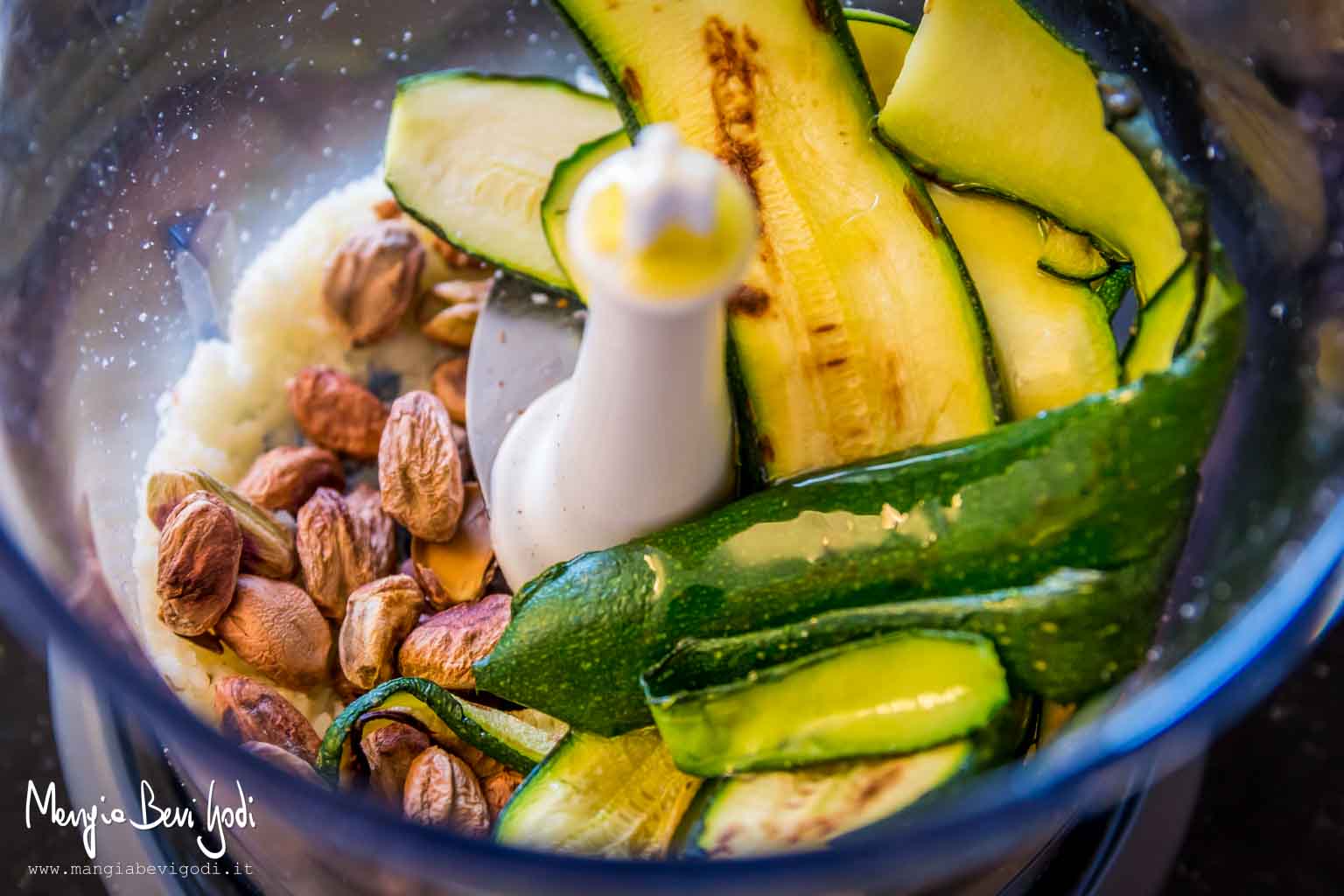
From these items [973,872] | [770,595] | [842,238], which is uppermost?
[842,238]

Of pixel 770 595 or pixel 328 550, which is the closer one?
pixel 770 595

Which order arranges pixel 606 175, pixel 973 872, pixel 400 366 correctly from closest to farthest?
pixel 606 175 < pixel 973 872 < pixel 400 366

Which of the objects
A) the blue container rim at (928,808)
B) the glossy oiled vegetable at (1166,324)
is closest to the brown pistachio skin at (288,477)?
the blue container rim at (928,808)

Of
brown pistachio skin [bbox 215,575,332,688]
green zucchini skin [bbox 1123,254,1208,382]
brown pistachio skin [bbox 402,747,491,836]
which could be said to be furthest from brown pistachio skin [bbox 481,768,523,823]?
green zucchini skin [bbox 1123,254,1208,382]

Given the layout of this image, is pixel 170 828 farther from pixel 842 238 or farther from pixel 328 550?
pixel 842 238

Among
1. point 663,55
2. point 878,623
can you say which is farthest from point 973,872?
point 663,55

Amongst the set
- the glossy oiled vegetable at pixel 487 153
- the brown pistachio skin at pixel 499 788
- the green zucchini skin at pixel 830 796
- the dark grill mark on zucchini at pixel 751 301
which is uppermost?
the glossy oiled vegetable at pixel 487 153

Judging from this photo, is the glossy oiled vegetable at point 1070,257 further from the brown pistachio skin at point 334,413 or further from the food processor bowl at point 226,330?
the brown pistachio skin at point 334,413
